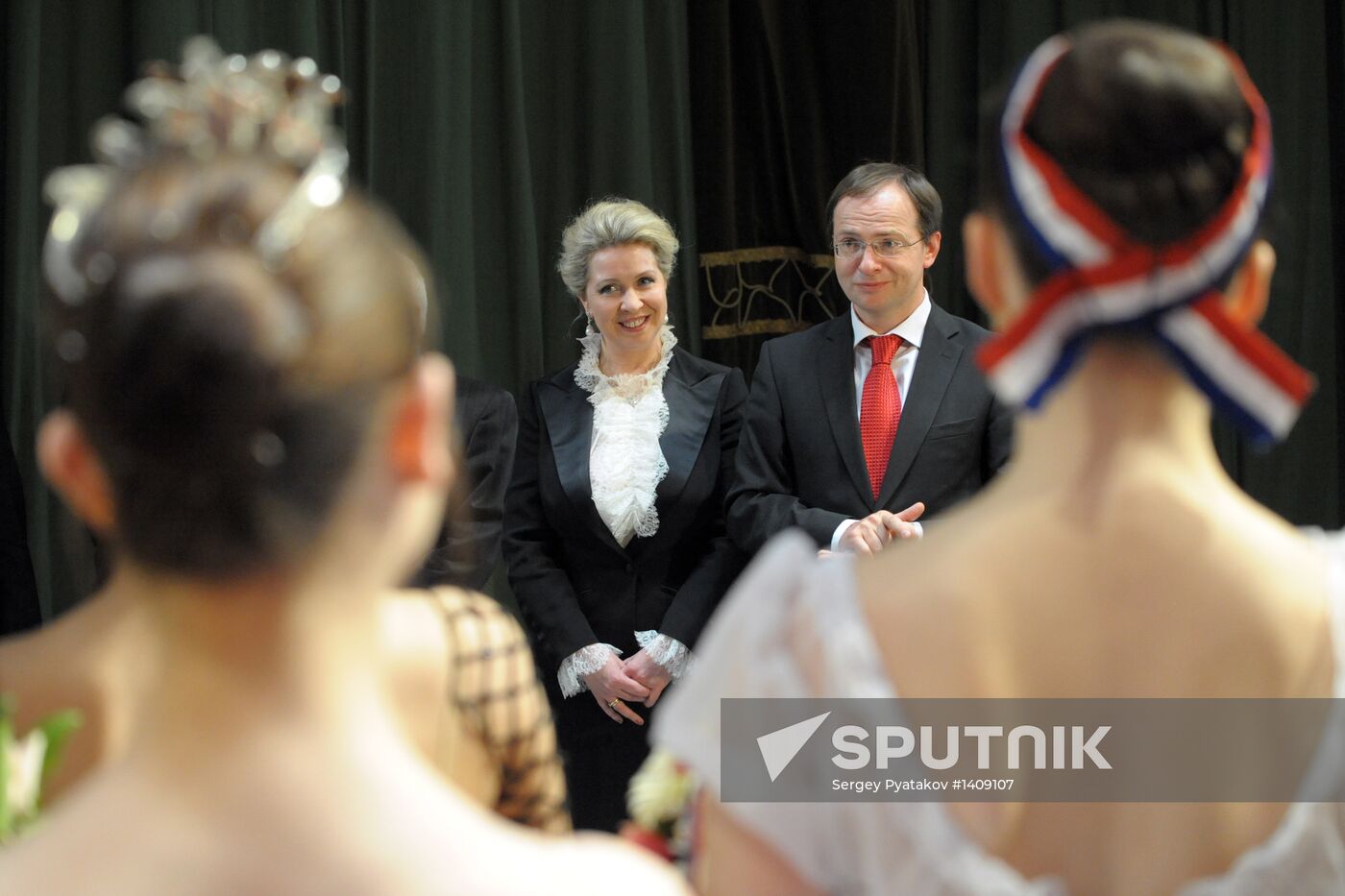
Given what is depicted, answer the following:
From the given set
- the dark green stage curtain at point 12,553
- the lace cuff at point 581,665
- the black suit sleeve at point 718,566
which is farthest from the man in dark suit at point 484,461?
the dark green stage curtain at point 12,553

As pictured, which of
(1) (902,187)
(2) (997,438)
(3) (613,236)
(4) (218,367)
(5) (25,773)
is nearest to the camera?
(4) (218,367)

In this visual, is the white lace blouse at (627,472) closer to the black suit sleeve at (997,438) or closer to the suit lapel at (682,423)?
the suit lapel at (682,423)

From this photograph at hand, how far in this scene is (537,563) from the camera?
10.6 feet

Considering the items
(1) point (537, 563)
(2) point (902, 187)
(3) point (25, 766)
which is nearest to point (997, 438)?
(2) point (902, 187)

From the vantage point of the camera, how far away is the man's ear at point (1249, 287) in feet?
3.47

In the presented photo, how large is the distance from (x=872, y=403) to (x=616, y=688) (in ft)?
2.59

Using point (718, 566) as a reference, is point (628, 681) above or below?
below

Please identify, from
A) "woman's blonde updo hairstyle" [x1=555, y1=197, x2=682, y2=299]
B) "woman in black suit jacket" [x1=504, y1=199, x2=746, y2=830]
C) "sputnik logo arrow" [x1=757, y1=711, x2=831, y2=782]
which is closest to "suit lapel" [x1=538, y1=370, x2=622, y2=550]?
"woman in black suit jacket" [x1=504, y1=199, x2=746, y2=830]

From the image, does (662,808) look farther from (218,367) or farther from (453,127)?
(453,127)

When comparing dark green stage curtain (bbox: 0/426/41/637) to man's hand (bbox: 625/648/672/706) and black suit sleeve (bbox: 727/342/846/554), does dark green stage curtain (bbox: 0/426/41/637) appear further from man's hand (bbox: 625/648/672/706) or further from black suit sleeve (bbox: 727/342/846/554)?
black suit sleeve (bbox: 727/342/846/554)

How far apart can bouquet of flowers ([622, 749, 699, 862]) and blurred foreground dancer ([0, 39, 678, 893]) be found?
44 centimetres

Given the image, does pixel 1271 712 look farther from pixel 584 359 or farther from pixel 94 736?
pixel 584 359

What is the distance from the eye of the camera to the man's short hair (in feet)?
10.6

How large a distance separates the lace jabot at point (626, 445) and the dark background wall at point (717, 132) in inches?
33.8
